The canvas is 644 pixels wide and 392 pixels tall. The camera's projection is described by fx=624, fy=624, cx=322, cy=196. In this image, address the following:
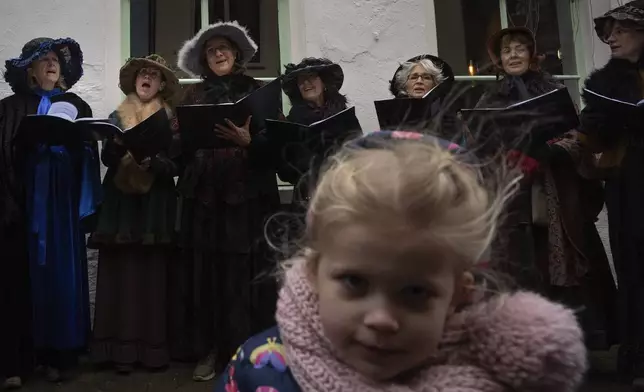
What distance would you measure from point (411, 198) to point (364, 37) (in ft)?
11.0

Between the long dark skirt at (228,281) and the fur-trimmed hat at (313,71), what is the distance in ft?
2.22

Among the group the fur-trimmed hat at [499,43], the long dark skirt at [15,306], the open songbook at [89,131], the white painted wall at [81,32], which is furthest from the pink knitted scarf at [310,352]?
the white painted wall at [81,32]

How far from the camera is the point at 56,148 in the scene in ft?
9.70

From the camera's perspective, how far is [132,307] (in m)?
2.90

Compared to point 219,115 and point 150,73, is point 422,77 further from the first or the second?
point 150,73

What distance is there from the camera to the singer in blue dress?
2.83 metres

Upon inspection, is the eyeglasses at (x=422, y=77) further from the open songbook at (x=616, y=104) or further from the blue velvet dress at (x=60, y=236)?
the blue velvet dress at (x=60, y=236)

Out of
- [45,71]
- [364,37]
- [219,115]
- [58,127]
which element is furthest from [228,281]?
[364,37]

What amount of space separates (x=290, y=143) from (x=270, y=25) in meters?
1.82

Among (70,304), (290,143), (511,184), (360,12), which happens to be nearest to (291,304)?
(511,184)

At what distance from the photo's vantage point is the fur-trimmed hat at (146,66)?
3.16 meters

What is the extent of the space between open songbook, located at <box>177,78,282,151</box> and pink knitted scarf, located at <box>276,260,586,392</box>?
1837mm

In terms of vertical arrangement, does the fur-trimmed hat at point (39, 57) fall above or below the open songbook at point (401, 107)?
above

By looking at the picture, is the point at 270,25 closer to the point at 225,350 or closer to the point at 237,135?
the point at 237,135
